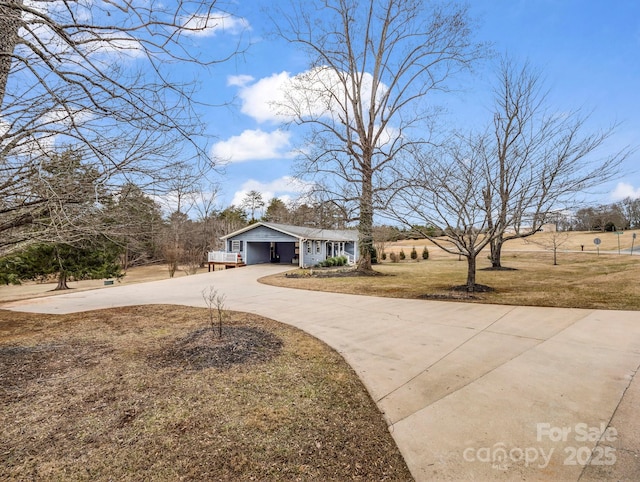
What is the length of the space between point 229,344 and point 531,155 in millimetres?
9129

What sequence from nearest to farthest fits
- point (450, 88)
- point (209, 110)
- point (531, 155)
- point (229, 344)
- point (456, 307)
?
1. point (209, 110)
2. point (229, 344)
3. point (456, 307)
4. point (531, 155)
5. point (450, 88)

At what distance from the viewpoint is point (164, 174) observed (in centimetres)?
363

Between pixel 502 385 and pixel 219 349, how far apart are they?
3.35m

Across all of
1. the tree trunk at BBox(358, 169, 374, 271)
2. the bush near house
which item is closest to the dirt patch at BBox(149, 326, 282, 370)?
the tree trunk at BBox(358, 169, 374, 271)

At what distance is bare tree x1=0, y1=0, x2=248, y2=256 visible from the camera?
2318 millimetres

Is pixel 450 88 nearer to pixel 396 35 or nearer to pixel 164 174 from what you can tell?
pixel 396 35

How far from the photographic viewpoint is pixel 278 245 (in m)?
26.5

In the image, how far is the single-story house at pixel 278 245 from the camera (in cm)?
2112

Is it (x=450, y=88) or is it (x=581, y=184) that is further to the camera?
(x=450, y=88)

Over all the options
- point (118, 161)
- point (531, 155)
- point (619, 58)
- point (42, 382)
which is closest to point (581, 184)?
point (531, 155)

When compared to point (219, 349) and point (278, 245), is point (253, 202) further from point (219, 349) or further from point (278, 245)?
point (219, 349)

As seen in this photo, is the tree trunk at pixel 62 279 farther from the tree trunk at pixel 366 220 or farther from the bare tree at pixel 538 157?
the bare tree at pixel 538 157

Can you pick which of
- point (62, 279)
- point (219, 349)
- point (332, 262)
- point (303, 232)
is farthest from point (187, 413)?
point (303, 232)

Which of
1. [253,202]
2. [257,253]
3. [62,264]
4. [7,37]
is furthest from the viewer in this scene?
[253,202]
